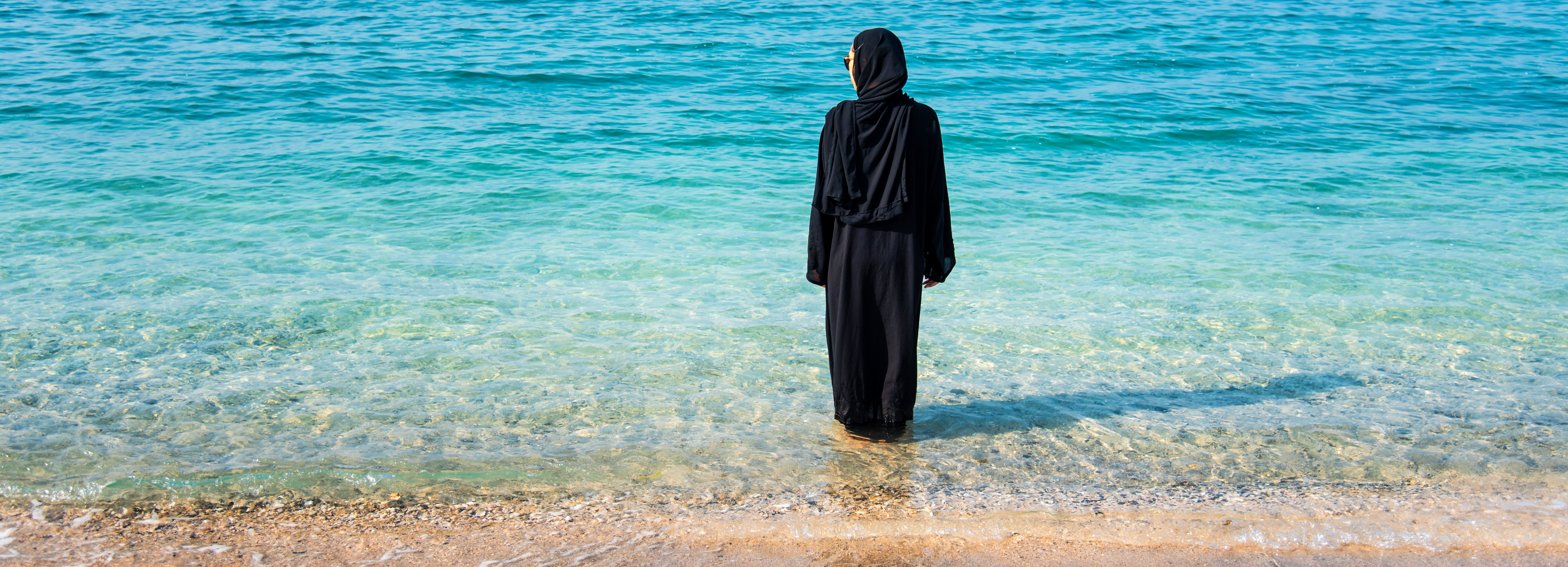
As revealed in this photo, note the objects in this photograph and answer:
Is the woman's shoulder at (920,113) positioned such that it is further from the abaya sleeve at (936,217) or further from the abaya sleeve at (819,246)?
the abaya sleeve at (819,246)

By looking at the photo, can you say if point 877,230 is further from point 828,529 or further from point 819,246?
point 828,529

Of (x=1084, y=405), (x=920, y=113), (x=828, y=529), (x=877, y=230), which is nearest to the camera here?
(x=828, y=529)

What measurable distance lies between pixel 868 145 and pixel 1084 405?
1.75 m

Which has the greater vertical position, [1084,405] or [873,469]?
[873,469]

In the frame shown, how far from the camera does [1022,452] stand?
12.5 ft

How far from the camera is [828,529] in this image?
3043 mm

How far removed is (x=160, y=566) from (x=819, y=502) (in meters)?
1.89

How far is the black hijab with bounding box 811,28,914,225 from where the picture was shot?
320cm

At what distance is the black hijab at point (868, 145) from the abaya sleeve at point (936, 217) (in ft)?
0.35

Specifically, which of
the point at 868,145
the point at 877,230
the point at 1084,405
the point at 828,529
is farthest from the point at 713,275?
the point at 828,529

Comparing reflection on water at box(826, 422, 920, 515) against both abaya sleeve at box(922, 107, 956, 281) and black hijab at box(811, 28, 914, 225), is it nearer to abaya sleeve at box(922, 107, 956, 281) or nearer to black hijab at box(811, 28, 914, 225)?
abaya sleeve at box(922, 107, 956, 281)

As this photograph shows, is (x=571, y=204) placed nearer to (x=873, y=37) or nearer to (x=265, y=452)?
(x=265, y=452)

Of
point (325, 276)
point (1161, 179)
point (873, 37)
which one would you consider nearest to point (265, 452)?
point (873, 37)

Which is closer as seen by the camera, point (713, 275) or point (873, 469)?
point (873, 469)
